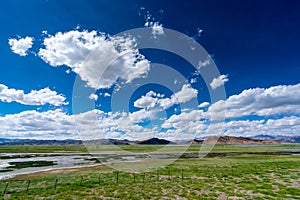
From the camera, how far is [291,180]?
29.1 m

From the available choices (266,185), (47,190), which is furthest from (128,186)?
(266,185)

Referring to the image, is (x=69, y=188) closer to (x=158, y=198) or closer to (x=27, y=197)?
(x=27, y=197)

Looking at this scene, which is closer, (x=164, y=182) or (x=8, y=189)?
(x=8, y=189)

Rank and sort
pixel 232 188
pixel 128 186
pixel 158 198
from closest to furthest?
pixel 158 198 → pixel 232 188 → pixel 128 186

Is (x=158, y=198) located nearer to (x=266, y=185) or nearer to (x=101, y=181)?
(x=101, y=181)

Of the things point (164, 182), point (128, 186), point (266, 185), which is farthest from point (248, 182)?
point (128, 186)

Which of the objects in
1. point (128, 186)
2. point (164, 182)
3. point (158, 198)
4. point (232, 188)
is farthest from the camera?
point (164, 182)

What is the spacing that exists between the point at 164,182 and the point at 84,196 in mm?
10947

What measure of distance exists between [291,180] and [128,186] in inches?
868

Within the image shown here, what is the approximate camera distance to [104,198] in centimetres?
2175

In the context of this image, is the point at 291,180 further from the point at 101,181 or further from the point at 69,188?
the point at 69,188

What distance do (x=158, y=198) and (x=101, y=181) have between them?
38.1 feet

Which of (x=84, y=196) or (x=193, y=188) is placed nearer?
(x=84, y=196)

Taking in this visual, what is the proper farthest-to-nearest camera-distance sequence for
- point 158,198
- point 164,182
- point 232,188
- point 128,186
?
1. point 164,182
2. point 128,186
3. point 232,188
4. point 158,198
